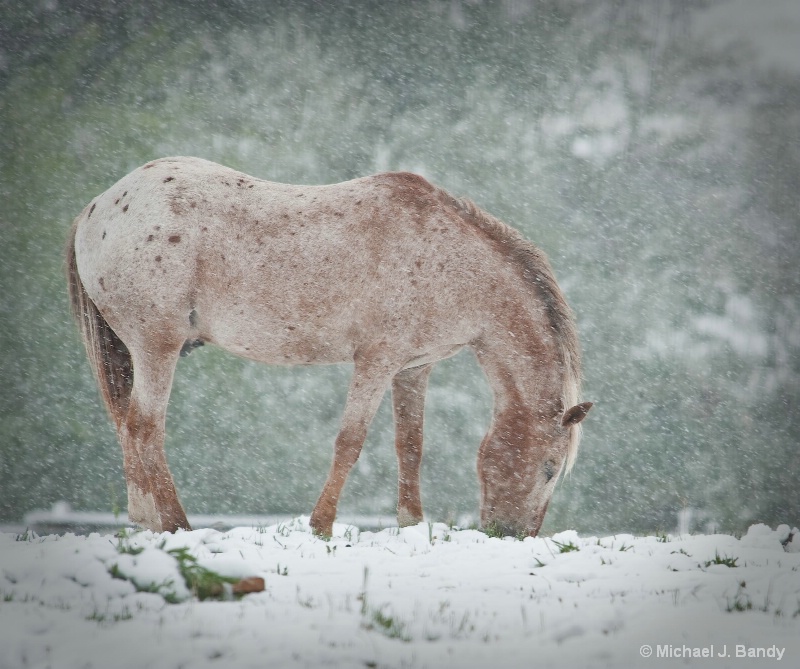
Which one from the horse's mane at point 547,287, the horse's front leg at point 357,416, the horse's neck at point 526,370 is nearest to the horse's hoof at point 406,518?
the horse's front leg at point 357,416

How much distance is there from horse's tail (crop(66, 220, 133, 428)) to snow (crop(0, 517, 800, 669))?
152 cm

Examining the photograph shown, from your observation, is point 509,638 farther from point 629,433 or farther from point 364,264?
point 629,433

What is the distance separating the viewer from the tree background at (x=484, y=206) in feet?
37.0

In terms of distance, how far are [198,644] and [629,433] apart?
447 inches

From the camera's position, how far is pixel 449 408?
13172 mm

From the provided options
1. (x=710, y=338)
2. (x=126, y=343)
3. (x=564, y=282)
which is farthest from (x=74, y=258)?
(x=710, y=338)

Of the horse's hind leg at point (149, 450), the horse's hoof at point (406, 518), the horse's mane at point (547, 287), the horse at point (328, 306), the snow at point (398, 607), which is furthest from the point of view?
the horse's hoof at point (406, 518)

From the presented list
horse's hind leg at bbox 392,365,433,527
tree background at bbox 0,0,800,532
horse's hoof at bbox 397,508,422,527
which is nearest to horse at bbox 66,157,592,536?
horse's hind leg at bbox 392,365,433,527

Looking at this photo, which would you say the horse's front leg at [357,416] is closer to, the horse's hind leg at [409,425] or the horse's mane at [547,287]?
the horse's hind leg at [409,425]

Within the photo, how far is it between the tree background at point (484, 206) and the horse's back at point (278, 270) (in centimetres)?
506

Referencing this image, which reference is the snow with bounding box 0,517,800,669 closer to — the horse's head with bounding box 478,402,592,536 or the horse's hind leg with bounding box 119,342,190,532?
the horse's hind leg with bounding box 119,342,190,532

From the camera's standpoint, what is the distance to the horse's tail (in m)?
5.77

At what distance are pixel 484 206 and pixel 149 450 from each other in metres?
9.65

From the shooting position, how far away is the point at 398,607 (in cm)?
321
